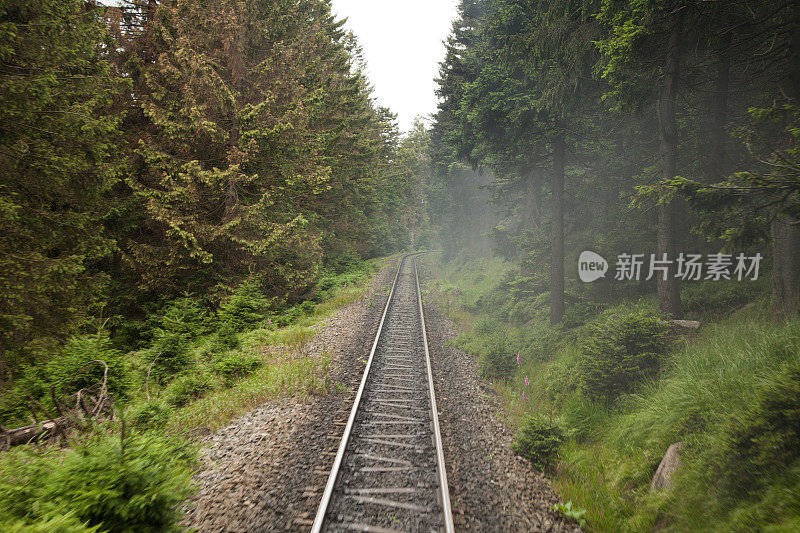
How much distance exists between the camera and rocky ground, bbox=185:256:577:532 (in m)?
3.84

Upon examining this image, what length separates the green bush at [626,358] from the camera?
634 centimetres

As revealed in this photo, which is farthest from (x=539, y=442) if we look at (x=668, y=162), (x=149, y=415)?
(x=668, y=162)

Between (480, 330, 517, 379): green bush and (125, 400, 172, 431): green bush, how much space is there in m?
7.05

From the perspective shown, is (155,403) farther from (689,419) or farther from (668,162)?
(668,162)

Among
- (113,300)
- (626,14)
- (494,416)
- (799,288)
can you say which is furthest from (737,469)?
(113,300)

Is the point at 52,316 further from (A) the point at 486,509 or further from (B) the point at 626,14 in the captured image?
(B) the point at 626,14

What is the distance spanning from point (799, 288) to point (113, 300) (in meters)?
16.9

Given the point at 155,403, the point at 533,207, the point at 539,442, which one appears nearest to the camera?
the point at 539,442

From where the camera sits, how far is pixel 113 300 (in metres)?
10.1

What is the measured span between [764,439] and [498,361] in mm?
5767

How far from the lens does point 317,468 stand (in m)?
4.61

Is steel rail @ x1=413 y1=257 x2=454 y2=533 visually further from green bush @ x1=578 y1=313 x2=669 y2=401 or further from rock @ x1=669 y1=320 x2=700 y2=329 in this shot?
rock @ x1=669 y1=320 x2=700 y2=329

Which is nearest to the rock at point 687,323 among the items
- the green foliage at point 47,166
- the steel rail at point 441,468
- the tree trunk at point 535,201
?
the steel rail at point 441,468

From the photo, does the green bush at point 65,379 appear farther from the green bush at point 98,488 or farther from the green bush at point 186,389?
the green bush at point 98,488
